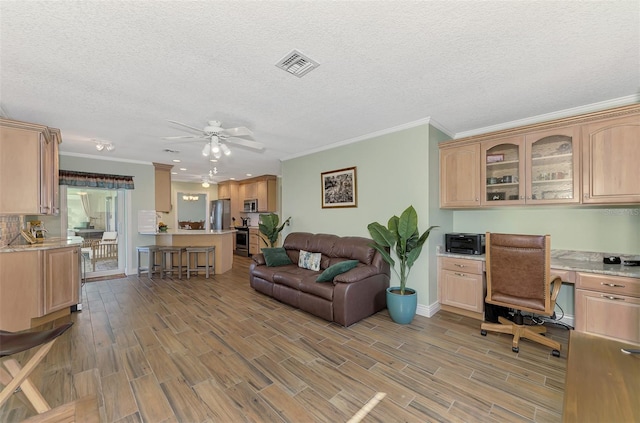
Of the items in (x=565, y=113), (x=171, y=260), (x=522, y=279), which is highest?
(x=565, y=113)

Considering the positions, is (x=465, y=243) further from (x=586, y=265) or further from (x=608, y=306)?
(x=608, y=306)

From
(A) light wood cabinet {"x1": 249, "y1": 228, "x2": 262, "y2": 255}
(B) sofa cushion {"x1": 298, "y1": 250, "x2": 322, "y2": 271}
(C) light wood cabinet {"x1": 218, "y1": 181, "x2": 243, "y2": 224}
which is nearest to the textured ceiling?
(B) sofa cushion {"x1": 298, "y1": 250, "x2": 322, "y2": 271}

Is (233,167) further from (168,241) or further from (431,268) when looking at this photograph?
(431,268)

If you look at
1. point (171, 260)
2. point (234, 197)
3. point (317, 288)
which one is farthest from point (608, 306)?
point (234, 197)

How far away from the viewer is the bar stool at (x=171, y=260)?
5330 millimetres

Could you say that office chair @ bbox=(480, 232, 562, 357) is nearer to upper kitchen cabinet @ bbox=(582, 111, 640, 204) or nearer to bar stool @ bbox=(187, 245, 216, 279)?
upper kitchen cabinet @ bbox=(582, 111, 640, 204)

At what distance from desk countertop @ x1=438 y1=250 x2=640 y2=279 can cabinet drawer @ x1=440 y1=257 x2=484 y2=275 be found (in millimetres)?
50

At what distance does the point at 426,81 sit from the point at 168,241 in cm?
581

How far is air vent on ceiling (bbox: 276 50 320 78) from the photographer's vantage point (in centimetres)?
199

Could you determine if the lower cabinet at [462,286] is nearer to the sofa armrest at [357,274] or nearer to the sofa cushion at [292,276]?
the sofa armrest at [357,274]

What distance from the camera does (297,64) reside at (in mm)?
2096

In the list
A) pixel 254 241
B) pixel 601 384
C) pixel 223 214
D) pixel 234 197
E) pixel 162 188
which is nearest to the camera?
pixel 601 384

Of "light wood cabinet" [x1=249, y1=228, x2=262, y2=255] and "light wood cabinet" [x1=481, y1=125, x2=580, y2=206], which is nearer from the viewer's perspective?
"light wood cabinet" [x1=481, y1=125, x2=580, y2=206]

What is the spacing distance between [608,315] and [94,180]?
7.77 m
